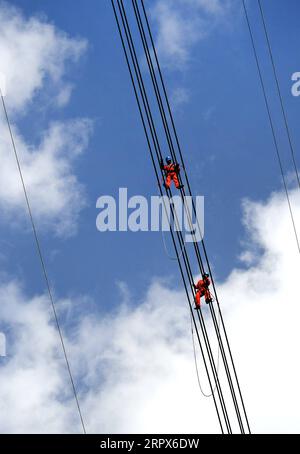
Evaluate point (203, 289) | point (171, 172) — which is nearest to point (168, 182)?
point (171, 172)

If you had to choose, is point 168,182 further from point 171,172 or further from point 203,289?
point 203,289

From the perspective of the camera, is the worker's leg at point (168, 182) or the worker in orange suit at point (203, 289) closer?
the worker in orange suit at point (203, 289)

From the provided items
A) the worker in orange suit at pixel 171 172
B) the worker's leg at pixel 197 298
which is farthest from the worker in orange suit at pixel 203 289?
the worker in orange suit at pixel 171 172

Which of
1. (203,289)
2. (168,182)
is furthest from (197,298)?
(168,182)

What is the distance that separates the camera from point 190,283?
47.0 ft

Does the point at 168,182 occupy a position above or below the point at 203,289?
above

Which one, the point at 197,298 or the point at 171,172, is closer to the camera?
the point at 197,298

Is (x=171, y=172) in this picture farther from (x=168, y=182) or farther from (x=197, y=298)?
(x=197, y=298)

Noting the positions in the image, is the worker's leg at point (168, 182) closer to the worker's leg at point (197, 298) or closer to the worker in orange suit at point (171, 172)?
the worker in orange suit at point (171, 172)
